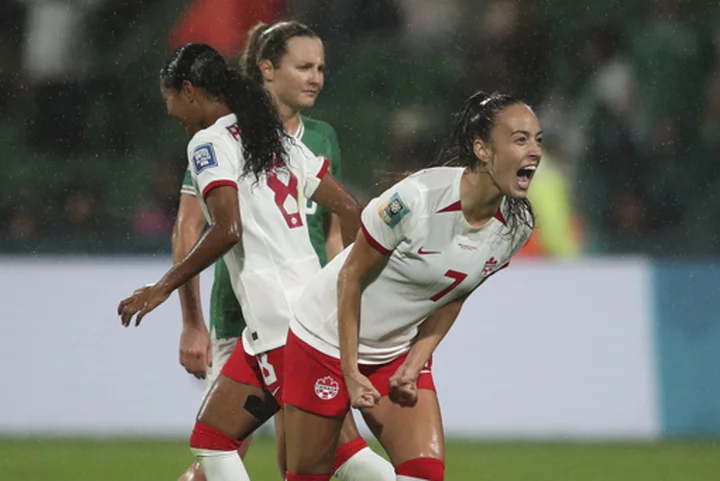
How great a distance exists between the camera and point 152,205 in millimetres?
10508

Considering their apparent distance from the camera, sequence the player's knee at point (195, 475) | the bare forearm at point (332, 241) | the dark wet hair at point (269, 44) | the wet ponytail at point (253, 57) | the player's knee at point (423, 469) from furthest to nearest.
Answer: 1. the bare forearm at point (332, 241)
2. the wet ponytail at point (253, 57)
3. the dark wet hair at point (269, 44)
4. the player's knee at point (195, 475)
5. the player's knee at point (423, 469)

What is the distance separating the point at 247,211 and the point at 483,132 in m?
0.87

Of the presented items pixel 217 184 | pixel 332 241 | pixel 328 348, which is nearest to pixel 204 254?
pixel 217 184

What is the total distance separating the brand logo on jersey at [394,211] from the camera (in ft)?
15.2

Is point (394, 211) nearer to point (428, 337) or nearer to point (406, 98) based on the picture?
point (428, 337)

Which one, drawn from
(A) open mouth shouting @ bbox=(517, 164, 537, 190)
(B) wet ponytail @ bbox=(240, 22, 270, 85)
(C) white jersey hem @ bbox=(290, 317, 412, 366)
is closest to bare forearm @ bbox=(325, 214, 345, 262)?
(B) wet ponytail @ bbox=(240, 22, 270, 85)

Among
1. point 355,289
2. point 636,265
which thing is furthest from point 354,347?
point 636,265

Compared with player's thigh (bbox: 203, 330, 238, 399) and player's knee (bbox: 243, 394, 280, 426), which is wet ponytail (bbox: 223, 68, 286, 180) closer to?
player's knee (bbox: 243, 394, 280, 426)

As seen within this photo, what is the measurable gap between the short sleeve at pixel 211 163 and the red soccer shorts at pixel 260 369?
630 mm

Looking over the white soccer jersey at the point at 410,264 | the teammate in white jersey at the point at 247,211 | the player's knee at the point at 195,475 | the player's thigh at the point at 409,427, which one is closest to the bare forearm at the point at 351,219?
the teammate in white jersey at the point at 247,211

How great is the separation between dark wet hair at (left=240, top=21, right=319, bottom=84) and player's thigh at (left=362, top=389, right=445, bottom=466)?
1.69m

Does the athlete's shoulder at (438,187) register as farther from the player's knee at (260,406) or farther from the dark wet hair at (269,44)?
the dark wet hair at (269,44)

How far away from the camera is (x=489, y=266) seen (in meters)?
4.82

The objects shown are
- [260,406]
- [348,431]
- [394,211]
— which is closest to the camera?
[394,211]
